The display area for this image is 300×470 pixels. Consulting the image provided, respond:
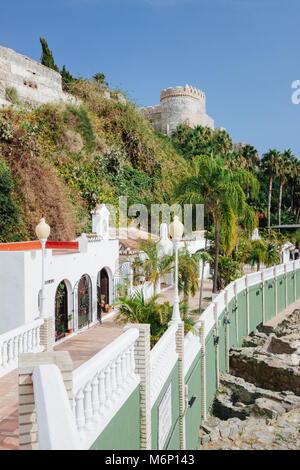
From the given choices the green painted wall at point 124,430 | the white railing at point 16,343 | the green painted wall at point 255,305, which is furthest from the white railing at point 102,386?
the green painted wall at point 255,305

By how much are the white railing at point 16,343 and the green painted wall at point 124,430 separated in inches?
154

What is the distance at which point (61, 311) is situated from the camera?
14281mm

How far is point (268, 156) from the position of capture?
157 ft

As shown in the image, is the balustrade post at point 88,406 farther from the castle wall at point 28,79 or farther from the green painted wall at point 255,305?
the castle wall at point 28,79

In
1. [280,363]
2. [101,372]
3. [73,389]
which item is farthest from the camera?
[280,363]

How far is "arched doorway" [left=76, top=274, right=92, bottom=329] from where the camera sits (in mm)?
15266

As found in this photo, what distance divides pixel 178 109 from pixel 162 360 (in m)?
60.1

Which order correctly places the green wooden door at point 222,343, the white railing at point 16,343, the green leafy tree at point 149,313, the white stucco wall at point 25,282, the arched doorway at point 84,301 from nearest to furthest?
the white railing at point 16,343
the green leafy tree at point 149,313
the white stucco wall at point 25,282
the arched doorway at point 84,301
the green wooden door at point 222,343

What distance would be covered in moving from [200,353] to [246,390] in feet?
16.1

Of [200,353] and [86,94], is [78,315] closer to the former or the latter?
[200,353]

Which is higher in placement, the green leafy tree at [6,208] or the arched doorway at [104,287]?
the green leafy tree at [6,208]

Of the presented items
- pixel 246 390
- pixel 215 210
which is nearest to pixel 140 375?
pixel 246 390

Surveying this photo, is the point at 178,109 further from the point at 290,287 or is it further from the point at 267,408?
the point at 267,408

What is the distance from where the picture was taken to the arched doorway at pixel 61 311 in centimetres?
1373
